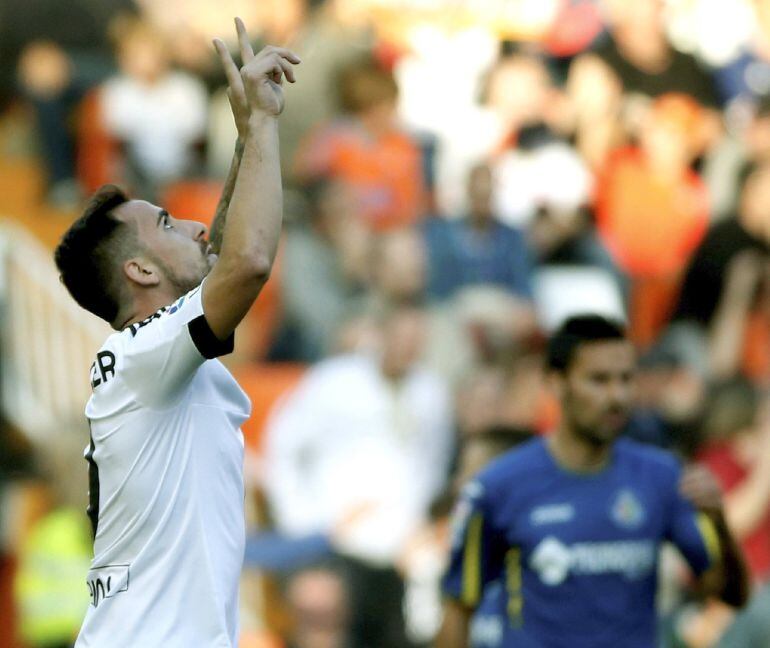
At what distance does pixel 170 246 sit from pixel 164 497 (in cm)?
65

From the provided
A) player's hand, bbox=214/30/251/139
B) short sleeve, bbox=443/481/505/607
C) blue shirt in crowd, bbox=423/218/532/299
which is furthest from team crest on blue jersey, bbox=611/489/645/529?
blue shirt in crowd, bbox=423/218/532/299

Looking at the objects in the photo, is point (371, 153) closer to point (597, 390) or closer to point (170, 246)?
point (597, 390)

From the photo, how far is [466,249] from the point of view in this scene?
Result: 11.2m

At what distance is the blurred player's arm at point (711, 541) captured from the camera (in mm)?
5828

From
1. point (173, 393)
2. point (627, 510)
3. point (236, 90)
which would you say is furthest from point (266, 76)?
point (627, 510)

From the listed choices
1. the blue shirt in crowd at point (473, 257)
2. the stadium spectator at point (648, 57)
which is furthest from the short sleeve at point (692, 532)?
the stadium spectator at point (648, 57)

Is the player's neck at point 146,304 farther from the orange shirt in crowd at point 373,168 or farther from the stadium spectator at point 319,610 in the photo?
the orange shirt in crowd at point 373,168

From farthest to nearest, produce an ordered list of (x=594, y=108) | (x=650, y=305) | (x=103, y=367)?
(x=594, y=108), (x=650, y=305), (x=103, y=367)

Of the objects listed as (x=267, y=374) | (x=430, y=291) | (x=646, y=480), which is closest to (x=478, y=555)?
(x=646, y=480)

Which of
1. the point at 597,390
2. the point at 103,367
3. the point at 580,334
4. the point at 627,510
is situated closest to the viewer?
the point at 103,367

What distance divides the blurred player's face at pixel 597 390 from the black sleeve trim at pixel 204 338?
94.4 inches

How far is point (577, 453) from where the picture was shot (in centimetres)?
600

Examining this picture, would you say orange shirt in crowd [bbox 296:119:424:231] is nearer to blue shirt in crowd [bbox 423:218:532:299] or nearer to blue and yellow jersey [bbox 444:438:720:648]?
blue shirt in crowd [bbox 423:218:532:299]

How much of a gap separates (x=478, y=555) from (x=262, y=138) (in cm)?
248
